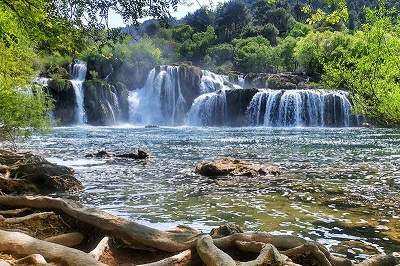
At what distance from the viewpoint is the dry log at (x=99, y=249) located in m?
4.74

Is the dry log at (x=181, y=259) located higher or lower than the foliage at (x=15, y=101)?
lower

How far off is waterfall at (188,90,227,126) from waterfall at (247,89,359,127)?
7305 mm

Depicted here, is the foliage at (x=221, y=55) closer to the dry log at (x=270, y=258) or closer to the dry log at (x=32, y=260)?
the dry log at (x=270, y=258)

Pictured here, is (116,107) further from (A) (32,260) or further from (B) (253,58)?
(A) (32,260)

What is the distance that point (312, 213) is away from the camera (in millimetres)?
9820

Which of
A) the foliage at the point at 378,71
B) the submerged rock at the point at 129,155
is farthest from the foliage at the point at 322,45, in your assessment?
the foliage at the point at 378,71

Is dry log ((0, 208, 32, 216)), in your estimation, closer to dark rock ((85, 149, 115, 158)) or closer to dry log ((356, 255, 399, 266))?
dry log ((356, 255, 399, 266))

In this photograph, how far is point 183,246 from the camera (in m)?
4.93

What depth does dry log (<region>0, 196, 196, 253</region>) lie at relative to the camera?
5.09 metres

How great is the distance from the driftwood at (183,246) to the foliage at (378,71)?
9912mm

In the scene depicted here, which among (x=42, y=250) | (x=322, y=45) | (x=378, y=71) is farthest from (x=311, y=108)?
(x=42, y=250)

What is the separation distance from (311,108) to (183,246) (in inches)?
1765

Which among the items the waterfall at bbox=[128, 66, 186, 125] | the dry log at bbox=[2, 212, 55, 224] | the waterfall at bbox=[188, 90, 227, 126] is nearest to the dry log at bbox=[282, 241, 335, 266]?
the dry log at bbox=[2, 212, 55, 224]

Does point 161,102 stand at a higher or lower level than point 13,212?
higher
